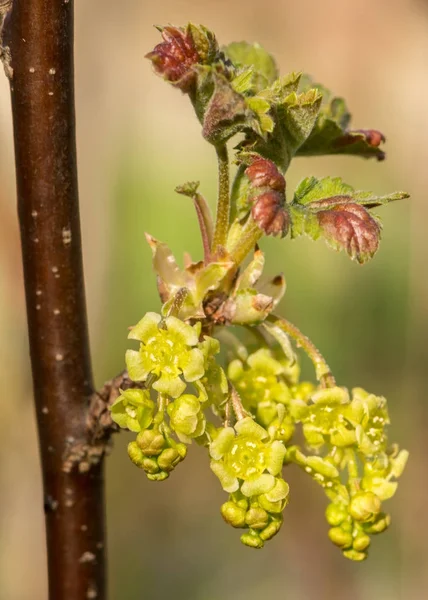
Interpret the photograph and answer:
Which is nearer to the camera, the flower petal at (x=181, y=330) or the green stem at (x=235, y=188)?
the flower petal at (x=181, y=330)

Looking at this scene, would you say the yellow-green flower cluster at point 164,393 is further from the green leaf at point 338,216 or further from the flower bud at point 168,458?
the green leaf at point 338,216

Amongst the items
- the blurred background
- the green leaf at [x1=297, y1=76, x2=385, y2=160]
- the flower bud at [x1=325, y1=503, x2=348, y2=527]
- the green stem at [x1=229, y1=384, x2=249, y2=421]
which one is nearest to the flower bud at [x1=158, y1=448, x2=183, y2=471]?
the green stem at [x1=229, y1=384, x2=249, y2=421]

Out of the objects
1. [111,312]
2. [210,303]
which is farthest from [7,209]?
[210,303]

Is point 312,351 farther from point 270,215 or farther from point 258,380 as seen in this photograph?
point 270,215

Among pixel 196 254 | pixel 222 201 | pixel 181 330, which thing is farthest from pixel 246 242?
pixel 196 254

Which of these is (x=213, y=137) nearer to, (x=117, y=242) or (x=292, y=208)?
(x=292, y=208)

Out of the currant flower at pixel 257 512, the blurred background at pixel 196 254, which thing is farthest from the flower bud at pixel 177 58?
the blurred background at pixel 196 254

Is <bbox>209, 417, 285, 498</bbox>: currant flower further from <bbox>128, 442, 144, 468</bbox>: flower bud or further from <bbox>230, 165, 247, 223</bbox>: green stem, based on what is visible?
<bbox>230, 165, 247, 223</bbox>: green stem
